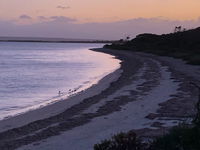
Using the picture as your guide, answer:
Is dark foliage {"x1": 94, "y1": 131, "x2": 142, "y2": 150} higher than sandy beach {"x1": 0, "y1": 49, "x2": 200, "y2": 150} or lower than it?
higher

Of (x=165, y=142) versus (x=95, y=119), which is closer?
(x=165, y=142)

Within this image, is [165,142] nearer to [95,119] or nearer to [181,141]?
[181,141]

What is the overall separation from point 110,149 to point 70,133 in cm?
566

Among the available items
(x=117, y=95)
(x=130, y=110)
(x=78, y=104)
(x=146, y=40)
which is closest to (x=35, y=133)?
(x=130, y=110)

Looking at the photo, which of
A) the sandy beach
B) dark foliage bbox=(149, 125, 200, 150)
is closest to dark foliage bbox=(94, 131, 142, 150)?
dark foliage bbox=(149, 125, 200, 150)

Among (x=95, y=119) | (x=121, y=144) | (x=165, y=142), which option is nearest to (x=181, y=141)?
(x=165, y=142)

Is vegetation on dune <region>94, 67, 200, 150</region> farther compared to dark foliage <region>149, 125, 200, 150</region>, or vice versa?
dark foliage <region>149, 125, 200, 150</region>

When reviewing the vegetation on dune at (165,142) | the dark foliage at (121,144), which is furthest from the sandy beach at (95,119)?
the dark foliage at (121,144)

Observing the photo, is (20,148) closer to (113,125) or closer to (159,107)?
(113,125)

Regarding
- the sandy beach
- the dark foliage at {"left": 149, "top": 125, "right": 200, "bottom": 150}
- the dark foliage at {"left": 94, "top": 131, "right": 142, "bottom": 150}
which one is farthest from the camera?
the sandy beach

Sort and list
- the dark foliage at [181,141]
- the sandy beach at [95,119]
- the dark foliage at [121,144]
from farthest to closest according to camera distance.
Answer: the sandy beach at [95,119], the dark foliage at [181,141], the dark foliage at [121,144]

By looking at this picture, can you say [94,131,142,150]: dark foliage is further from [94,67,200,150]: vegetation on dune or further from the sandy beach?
the sandy beach

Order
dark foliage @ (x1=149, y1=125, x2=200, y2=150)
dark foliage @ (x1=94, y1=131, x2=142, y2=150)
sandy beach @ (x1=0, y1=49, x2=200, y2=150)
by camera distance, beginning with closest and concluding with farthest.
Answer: dark foliage @ (x1=94, y1=131, x2=142, y2=150)
dark foliage @ (x1=149, y1=125, x2=200, y2=150)
sandy beach @ (x1=0, y1=49, x2=200, y2=150)

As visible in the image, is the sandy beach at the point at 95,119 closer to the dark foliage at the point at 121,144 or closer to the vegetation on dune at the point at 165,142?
the vegetation on dune at the point at 165,142
